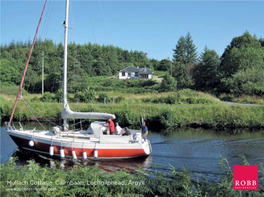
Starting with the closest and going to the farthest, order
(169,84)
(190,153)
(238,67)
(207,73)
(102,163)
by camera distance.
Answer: (102,163)
(190,153)
(238,67)
(169,84)
(207,73)

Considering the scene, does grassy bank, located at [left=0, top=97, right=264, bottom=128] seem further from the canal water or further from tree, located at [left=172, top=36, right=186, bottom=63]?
tree, located at [left=172, top=36, right=186, bottom=63]

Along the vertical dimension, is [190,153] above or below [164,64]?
below

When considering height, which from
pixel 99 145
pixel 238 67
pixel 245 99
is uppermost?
pixel 238 67

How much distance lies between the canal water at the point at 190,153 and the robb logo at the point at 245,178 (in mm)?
3208

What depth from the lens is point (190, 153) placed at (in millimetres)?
17078

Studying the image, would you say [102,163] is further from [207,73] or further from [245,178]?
[207,73]

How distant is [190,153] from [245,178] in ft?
28.3

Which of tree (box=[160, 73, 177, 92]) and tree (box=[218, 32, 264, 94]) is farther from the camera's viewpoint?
tree (box=[160, 73, 177, 92])

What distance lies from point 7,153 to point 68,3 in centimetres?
1078

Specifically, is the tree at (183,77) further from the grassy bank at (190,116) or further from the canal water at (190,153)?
Result: the canal water at (190,153)

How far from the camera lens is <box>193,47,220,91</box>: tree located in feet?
175

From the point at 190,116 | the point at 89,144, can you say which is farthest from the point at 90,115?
the point at 190,116

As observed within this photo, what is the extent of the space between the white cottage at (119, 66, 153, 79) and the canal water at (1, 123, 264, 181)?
171ft

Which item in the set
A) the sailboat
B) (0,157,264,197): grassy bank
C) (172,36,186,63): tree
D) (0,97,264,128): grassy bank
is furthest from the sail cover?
(172,36,186,63): tree
